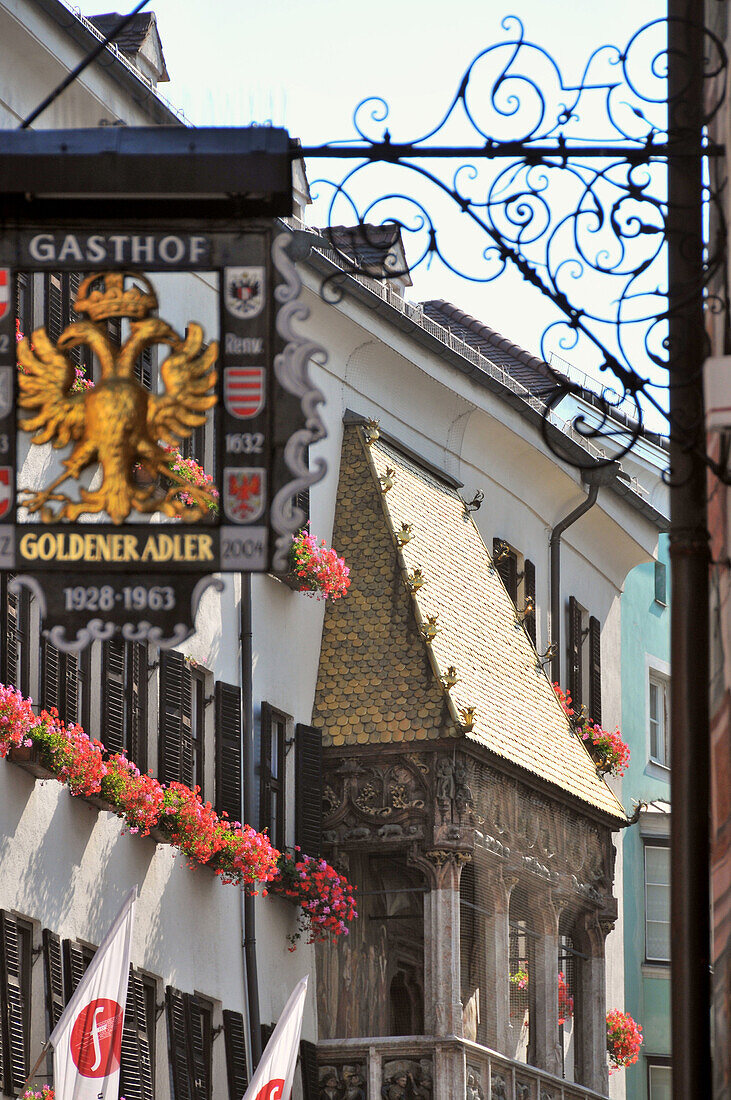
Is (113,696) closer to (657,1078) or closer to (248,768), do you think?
(248,768)

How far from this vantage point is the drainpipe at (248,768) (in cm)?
1983

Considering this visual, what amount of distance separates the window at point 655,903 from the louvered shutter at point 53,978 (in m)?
16.7

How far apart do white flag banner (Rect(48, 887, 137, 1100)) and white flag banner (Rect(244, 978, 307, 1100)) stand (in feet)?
8.42

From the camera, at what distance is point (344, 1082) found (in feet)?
67.2

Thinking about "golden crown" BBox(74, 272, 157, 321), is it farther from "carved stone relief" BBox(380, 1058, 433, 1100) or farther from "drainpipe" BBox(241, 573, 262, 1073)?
"carved stone relief" BBox(380, 1058, 433, 1100)

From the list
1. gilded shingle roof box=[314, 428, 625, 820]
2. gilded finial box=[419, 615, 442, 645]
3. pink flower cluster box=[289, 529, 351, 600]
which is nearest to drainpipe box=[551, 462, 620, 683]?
gilded shingle roof box=[314, 428, 625, 820]

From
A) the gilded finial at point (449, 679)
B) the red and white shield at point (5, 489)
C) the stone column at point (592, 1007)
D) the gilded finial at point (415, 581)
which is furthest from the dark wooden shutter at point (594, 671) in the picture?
the red and white shield at point (5, 489)

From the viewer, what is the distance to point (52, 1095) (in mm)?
15391

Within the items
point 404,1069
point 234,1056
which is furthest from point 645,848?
point 234,1056

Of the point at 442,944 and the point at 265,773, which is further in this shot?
the point at 442,944

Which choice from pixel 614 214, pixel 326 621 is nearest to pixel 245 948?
pixel 326 621

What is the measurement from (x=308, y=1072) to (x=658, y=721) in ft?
46.6

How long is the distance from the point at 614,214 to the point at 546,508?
836 inches

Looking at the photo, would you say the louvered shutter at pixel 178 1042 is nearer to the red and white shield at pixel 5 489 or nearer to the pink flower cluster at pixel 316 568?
the pink flower cluster at pixel 316 568
